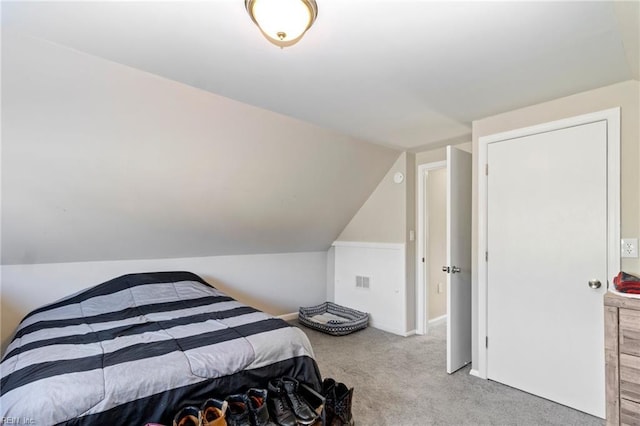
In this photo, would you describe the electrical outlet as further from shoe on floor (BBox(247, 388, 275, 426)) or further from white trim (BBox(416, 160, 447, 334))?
shoe on floor (BBox(247, 388, 275, 426))

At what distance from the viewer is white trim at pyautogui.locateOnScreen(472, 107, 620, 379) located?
206 centimetres

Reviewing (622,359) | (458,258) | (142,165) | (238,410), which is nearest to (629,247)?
(622,359)

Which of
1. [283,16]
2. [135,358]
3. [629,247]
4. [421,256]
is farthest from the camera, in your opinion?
[421,256]

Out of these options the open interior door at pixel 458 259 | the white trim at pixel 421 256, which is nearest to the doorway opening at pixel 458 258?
the open interior door at pixel 458 259

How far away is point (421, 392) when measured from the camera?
2.42 m

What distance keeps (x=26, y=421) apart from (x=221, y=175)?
2.01 meters

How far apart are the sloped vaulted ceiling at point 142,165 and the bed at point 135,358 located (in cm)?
64

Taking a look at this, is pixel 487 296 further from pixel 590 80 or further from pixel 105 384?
pixel 105 384

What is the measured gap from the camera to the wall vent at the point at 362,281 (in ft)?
13.8

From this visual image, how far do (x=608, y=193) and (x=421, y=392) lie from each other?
190 cm

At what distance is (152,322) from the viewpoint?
226 cm

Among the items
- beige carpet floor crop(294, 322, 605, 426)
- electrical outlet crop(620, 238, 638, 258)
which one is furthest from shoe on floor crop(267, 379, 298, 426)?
electrical outlet crop(620, 238, 638, 258)

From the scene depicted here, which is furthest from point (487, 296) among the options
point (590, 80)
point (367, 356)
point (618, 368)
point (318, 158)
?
point (318, 158)

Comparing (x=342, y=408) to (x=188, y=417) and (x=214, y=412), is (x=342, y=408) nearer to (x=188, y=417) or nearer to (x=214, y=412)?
(x=214, y=412)
